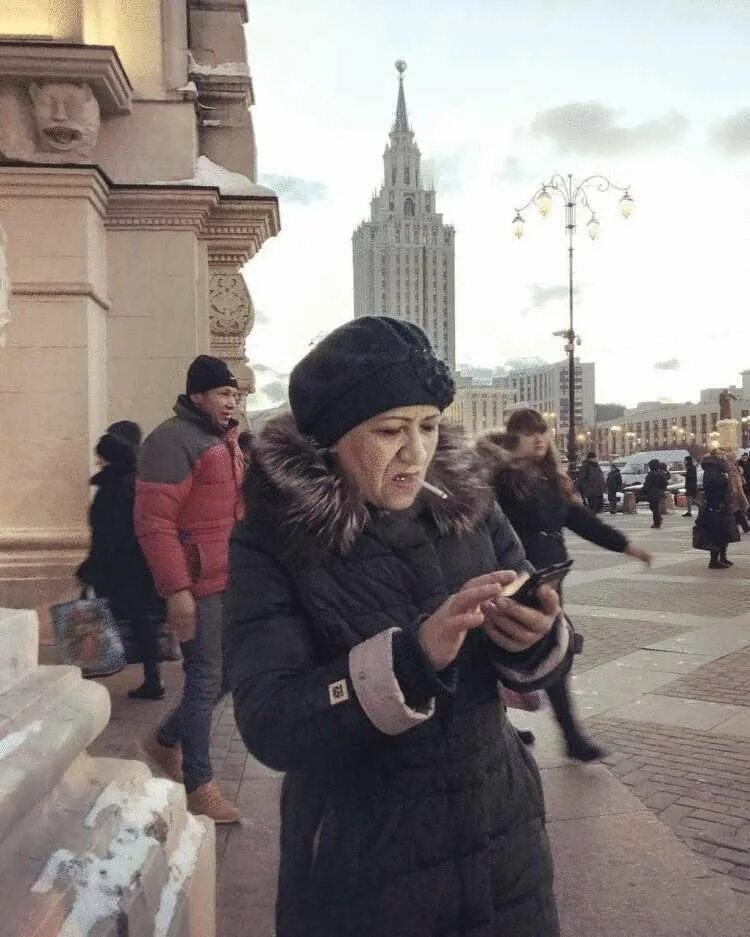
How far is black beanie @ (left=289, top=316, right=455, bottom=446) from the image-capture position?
1688 mm

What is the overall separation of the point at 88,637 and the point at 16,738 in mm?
3151

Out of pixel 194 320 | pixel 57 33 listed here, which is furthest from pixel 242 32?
pixel 194 320

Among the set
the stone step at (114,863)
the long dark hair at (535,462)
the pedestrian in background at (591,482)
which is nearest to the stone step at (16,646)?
the stone step at (114,863)

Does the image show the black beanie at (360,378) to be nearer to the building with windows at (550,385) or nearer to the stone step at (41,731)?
the stone step at (41,731)

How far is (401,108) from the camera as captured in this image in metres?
131

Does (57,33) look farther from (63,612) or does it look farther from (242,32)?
(63,612)

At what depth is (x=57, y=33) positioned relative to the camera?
7605 millimetres

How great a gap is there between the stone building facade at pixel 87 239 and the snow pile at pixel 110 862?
5297 millimetres

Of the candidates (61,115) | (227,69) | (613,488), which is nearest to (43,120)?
(61,115)

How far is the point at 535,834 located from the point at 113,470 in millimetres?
4679

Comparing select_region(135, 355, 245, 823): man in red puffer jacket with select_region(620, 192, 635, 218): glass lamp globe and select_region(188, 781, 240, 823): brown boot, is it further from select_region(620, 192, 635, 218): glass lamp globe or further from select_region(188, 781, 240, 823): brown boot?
select_region(620, 192, 635, 218): glass lamp globe

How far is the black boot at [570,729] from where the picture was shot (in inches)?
186

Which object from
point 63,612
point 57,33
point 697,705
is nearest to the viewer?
point 63,612

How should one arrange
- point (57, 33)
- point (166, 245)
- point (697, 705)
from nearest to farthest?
point (697, 705) < point (57, 33) < point (166, 245)
